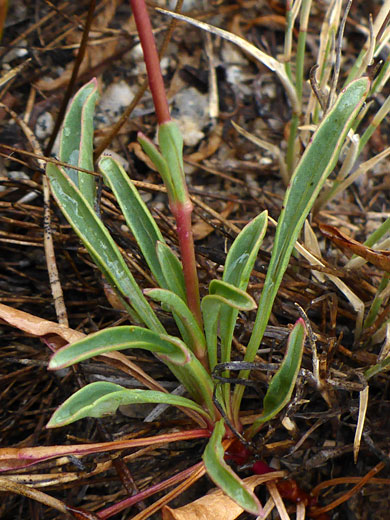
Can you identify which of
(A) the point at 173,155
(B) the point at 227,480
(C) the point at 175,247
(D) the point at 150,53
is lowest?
(B) the point at 227,480

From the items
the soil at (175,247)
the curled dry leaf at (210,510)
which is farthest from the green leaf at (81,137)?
the curled dry leaf at (210,510)

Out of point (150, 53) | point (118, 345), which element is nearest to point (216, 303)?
point (118, 345)

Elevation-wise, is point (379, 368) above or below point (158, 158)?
below

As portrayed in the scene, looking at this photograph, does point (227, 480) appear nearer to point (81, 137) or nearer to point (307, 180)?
point (307, 180)

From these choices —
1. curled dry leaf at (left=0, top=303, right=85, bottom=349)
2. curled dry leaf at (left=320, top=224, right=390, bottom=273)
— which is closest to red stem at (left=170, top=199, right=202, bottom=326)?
curled dry leaf at (left=0, top=303, right=85, bottom=349)

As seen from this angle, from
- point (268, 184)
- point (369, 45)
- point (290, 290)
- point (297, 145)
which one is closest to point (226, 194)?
point (268, 184)

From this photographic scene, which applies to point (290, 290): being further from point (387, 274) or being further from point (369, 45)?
point (369, 45)

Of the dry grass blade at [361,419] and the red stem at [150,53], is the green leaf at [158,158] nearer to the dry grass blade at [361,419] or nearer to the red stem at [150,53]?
the red stem at [150,53]
